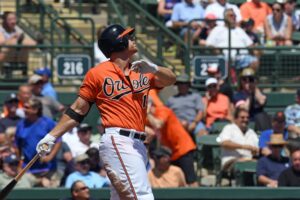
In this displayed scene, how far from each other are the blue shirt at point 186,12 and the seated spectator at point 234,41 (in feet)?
2.05

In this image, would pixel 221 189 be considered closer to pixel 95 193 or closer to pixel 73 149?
pixel 95 193

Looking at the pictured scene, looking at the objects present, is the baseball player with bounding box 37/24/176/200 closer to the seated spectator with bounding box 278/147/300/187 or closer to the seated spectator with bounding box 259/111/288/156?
the seated spectator with bounding box 278/147/300/187

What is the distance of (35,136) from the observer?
13.9m

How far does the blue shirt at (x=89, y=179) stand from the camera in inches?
527

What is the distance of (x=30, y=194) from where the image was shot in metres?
12.9

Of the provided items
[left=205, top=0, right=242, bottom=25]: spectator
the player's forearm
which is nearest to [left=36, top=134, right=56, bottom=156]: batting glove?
the player's forearm

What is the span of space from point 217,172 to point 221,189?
57.4 inches

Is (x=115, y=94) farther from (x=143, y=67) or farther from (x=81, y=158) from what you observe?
(x=81, y=158)

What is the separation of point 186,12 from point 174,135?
364cm

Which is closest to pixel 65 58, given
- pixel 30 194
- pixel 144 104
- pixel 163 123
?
pixel 163 123

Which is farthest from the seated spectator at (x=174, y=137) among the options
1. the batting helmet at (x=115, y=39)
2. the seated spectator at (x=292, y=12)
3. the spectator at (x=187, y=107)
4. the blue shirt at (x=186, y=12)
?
the batting helmet at (x=115, y=39)

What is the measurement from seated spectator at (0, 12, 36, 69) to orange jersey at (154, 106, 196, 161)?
122 inches

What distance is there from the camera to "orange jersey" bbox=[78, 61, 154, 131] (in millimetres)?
9320

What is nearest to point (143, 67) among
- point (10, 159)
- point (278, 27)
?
point (10, 159)
